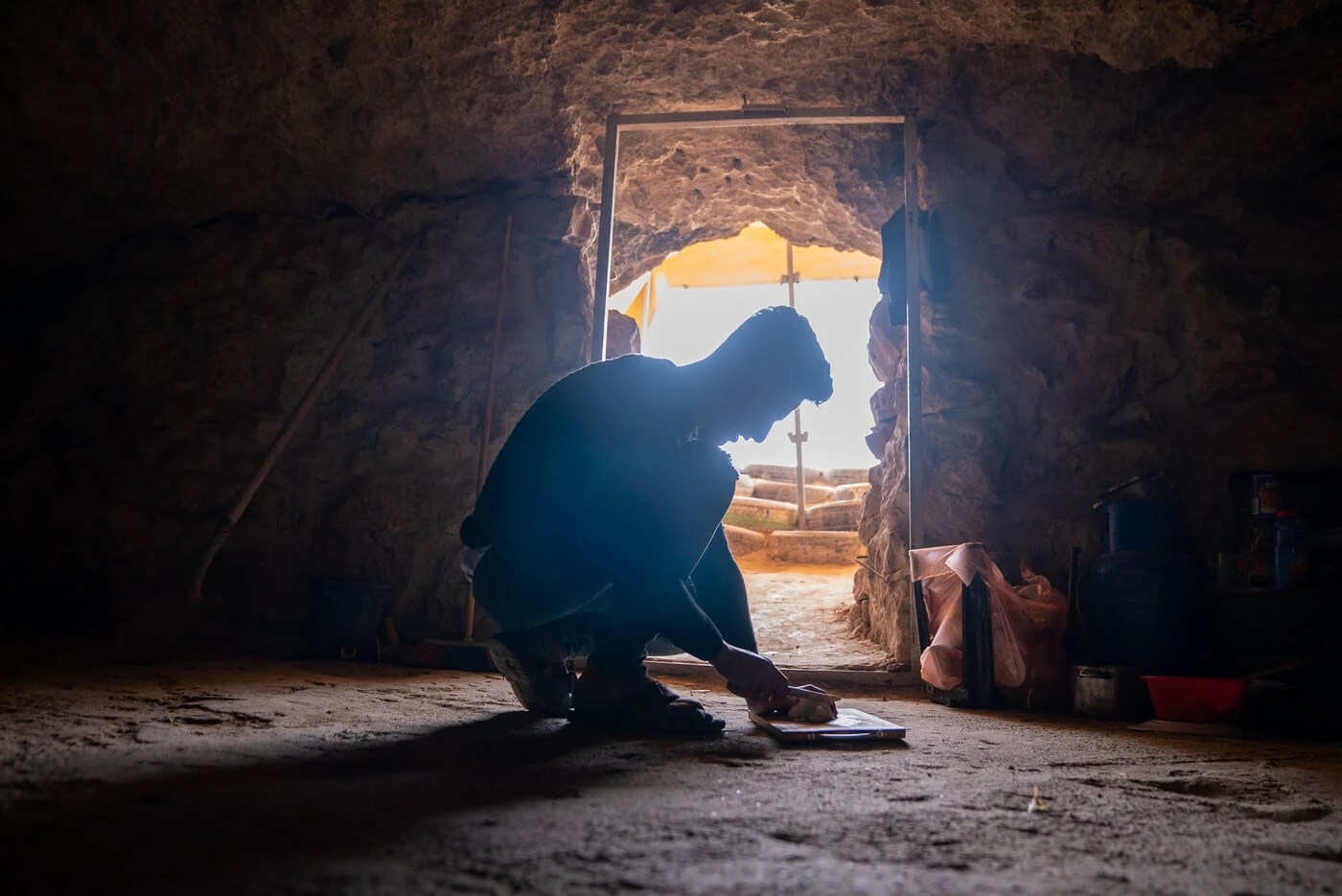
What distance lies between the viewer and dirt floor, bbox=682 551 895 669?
4.20 m

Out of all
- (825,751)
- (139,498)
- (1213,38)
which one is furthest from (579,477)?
(1213,38)

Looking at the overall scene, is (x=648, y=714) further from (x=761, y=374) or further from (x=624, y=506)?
(x=761, y=374)

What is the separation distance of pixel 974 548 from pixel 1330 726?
3.82 feet

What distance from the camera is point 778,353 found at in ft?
6.96

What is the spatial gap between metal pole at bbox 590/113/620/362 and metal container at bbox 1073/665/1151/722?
8.38 feet

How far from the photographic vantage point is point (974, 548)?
3.29 m

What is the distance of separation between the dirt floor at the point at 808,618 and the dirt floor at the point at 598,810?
1997 mm

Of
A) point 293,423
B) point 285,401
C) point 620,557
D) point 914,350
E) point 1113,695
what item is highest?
point 914,350

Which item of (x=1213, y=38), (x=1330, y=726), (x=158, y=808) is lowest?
(x=1330, y=726)

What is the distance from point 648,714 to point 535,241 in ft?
9.97

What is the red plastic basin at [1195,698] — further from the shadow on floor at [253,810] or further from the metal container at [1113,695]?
the shadow on floor at [253,810]

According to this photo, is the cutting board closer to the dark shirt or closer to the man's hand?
the man's hand

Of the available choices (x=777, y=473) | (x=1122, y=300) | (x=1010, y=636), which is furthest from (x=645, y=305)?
(x=1010, y=636)

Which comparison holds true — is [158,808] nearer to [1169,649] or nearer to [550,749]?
[550,749]
